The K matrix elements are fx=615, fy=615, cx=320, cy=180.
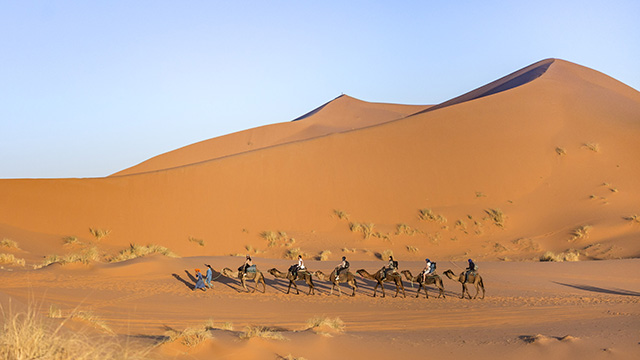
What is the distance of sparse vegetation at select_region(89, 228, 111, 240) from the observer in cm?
3309

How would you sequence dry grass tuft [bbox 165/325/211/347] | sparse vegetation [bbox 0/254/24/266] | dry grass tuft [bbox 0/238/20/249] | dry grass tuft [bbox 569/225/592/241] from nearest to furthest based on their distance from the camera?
dry grass tuft [bbox 165/325/211/347], sparse vegetation [bbox 0/254/24/266], dry grass tuft [bbox 0/238/20/249], dry grass tuft [bbox 569/225/592/241]

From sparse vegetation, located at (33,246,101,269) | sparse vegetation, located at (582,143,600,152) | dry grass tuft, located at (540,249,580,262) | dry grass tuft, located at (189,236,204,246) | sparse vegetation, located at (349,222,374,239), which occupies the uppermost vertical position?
sparse vegetation, located at (582,143,600,152)

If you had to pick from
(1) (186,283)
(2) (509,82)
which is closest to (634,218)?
(1) (186,283)

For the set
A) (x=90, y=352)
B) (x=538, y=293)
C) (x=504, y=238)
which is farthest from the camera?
(x=504, y=238)

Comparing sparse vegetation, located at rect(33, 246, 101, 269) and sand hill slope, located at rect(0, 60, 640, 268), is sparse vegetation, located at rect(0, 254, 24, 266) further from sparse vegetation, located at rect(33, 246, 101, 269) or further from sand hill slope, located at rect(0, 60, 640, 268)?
sand hill slope, located at rect(0, 60, 640, 268)

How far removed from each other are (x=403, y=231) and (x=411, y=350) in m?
21.8

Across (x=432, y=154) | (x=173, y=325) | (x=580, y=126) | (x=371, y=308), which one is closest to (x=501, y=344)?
(x=371, y=308)

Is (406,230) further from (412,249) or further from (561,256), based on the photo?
(561,256)

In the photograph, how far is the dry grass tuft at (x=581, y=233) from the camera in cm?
2919

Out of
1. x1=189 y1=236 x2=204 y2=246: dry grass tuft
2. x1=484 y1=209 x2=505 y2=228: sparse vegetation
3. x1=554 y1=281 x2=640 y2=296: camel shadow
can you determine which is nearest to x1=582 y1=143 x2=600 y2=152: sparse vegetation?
x1=484 y1=209 x2=505 y2=228: sparse vegetation

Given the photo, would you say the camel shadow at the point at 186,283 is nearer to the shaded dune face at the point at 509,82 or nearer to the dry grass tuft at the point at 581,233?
the dry grass tuft at the point at 581,233

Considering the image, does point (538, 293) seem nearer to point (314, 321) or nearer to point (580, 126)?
point (314, 321)

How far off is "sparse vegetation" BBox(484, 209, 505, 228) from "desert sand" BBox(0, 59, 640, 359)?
8 centimetres

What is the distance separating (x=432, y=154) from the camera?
3962 cm
